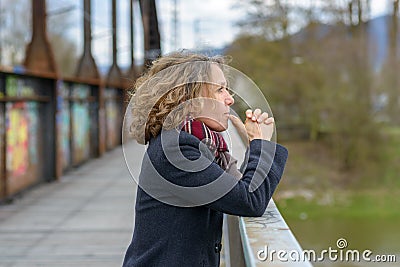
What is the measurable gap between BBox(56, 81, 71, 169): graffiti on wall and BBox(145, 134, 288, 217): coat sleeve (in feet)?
27.8

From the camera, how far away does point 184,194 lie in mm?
1950

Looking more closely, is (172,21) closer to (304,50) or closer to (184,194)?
(304,50)

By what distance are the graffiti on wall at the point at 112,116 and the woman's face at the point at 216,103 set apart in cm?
1396

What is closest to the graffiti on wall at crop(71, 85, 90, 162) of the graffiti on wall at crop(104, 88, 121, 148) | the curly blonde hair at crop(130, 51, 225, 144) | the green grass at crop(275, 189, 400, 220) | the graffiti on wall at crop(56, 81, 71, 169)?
the graffiti on wall at crop(56, 81, 71, 169)

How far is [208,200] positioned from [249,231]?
0.25 meters

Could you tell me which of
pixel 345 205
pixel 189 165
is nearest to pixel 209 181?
pixel 189 165

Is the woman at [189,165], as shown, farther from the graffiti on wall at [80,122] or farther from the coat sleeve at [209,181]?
the graffiti on wall at [80,122]

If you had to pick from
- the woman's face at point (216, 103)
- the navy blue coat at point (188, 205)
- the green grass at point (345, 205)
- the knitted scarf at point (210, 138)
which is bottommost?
the green grass at point (345, 205)

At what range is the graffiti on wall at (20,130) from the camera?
814 cm

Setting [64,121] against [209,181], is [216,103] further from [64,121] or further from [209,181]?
[64,121]

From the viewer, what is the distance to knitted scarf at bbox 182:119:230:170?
200cm

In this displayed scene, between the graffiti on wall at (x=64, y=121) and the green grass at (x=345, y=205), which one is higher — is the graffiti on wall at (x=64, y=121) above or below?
above

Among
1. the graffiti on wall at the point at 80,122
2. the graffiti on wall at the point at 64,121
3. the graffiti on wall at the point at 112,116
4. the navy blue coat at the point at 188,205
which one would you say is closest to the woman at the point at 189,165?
the navy blue coat at the point at 188,205

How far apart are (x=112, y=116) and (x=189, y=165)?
49.8 ft
